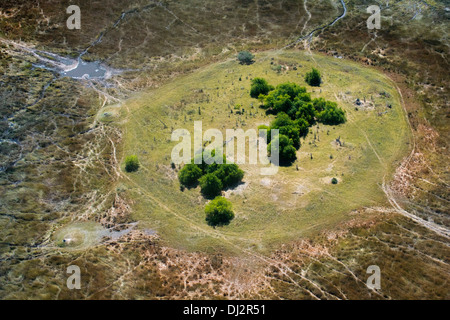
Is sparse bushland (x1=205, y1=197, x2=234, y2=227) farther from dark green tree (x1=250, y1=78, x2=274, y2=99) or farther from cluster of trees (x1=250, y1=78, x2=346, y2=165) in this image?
dark green tree (x1=250, y1=78, x2=274, y2=99)

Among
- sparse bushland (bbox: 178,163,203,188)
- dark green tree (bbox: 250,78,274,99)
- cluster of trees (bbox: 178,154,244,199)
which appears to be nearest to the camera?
cluster of trees (bbox: 178,154,244,199)

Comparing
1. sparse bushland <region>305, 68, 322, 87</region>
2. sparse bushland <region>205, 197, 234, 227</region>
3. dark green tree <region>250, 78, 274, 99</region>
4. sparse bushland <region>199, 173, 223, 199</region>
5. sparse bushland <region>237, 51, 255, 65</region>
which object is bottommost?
sparse bushland <region>205, 197, 234, 227</region>

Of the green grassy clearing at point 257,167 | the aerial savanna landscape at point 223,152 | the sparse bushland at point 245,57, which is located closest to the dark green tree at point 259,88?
the aerial savanna landscape at point 223,152

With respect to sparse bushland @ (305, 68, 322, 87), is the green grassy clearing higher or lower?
lower

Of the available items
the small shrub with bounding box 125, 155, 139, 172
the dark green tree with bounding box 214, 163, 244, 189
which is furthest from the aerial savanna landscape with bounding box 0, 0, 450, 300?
the dark green tree with bounding box 214, 163, 244, 189

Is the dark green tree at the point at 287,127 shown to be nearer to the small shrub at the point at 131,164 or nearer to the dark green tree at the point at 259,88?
the dark green tree at the point at 259,88

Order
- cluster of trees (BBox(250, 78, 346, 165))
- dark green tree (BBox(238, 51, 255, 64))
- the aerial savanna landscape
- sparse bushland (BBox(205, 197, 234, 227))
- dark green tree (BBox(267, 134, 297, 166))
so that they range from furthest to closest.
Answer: dark green tree (BBox(238, 51, 255, 64)), cluster of trees (BBox(250, 78, 346, 165)), dark green tree (BBox(267, 134, 297, 166)), sparse bushland (BBox(205, 197, 234, 227)), the aerial savanna landscape
